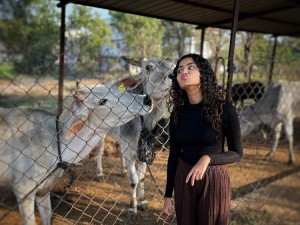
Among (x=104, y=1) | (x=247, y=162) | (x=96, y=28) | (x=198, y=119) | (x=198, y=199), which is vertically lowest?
(x=247, y=162)

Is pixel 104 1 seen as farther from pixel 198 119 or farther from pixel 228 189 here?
pixel 228 189

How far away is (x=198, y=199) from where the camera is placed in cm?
227

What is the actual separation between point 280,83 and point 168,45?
2211cm

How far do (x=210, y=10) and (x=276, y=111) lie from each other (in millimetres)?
3062

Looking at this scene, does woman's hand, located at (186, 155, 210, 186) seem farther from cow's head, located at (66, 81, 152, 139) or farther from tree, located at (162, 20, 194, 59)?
tree, located at (162, 20, 194, 59)

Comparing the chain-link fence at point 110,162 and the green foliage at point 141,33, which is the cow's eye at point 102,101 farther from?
the green foliage at point 141,33

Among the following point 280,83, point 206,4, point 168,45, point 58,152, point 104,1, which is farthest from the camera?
point 168,45

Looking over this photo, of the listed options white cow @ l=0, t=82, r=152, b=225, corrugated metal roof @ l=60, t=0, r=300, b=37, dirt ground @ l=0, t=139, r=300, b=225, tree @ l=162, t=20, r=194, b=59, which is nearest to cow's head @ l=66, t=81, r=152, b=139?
white cow @ l=0, t=82, r=152, b=225

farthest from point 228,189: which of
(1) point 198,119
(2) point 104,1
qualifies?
(2) point 104,1

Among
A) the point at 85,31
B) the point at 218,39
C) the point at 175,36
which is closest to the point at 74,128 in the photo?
the point at 218,39

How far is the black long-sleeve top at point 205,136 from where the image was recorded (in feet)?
7.09

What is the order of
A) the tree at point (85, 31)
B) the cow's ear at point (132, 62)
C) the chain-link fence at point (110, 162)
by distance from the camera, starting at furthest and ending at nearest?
the tree at point (85, 31), the cow's ear at point (132, 62), the chain-link fence at point (110, 162)

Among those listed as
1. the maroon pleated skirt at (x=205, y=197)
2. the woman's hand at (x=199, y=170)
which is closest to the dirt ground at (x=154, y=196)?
the maroon pleated skirt at (x=205, y=197)

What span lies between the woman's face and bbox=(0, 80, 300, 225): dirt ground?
1167mm
